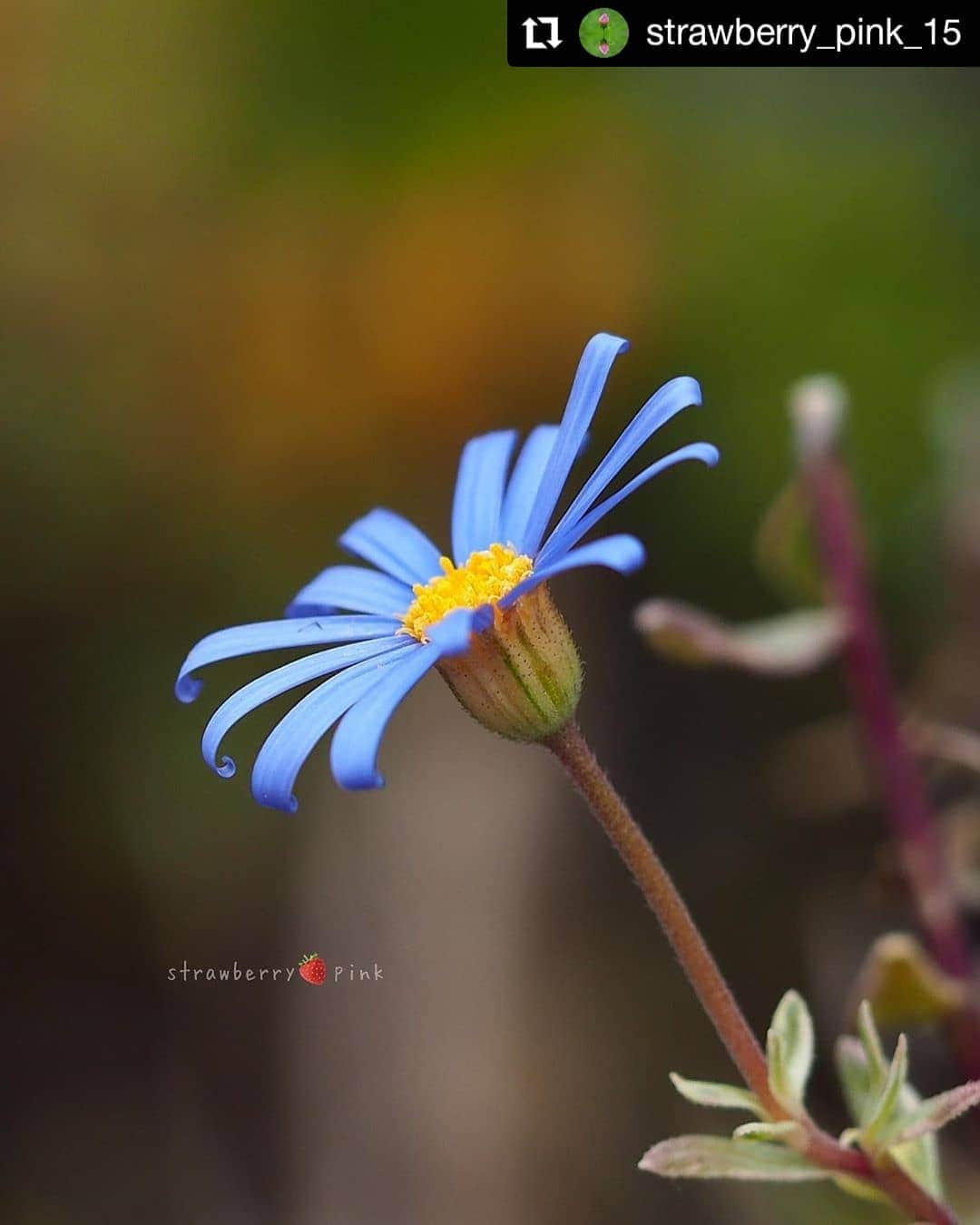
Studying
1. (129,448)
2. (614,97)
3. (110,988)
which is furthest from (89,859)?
(614,97)

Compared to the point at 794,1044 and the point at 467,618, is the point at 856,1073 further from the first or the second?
the point at 467,618

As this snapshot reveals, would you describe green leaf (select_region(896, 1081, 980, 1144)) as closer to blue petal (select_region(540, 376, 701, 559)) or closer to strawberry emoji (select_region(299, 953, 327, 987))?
blue petal (select_region(540, 376, 701, 559))

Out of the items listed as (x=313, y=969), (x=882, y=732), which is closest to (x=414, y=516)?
(x=313, y=969)

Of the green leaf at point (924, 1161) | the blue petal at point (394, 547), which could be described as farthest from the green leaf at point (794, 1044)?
the blue petal at point (394, 547)

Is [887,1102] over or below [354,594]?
below

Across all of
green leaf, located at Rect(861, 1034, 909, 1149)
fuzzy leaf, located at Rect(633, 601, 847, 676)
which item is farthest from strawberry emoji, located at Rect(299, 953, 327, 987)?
green leaf, located at Rect(861, 1034, 909, 1149)

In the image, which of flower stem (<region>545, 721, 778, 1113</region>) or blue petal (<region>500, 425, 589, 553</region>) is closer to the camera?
flower stem (<region>545, 721, 778, 1113</region>)
